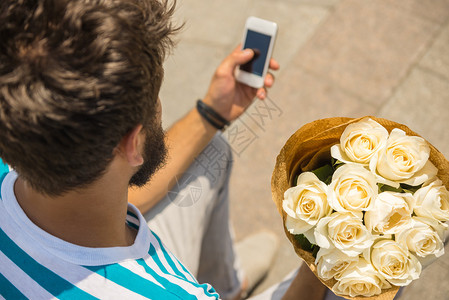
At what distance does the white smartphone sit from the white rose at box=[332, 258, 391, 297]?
1.13 metres

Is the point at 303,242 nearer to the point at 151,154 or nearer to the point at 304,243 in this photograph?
the point at 304,243

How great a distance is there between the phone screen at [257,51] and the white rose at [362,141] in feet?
3.12

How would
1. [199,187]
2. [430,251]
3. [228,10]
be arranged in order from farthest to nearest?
1. [228,10]
2. [199,187]
3. [430,251]

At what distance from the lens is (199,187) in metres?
1.93

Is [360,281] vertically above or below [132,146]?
below

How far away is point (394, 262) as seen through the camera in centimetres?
116

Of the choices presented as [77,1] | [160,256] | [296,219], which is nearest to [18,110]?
[77,1]

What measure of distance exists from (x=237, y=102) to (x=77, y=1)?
4.18 ft

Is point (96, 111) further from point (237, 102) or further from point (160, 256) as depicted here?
point (237, 102)

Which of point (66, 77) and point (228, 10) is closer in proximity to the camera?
point (66, 77)

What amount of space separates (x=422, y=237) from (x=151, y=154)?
2.53ft

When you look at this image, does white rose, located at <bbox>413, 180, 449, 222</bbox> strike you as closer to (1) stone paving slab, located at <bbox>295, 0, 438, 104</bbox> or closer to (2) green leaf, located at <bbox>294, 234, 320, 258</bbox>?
(2) green leaf, located at <bbox>294, 234, 320, 258</bbox>

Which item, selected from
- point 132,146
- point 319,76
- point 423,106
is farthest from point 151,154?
point 423,106

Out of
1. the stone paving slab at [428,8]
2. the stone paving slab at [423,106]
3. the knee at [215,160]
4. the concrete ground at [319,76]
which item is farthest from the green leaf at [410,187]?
the stone paving slab at [428,8]
